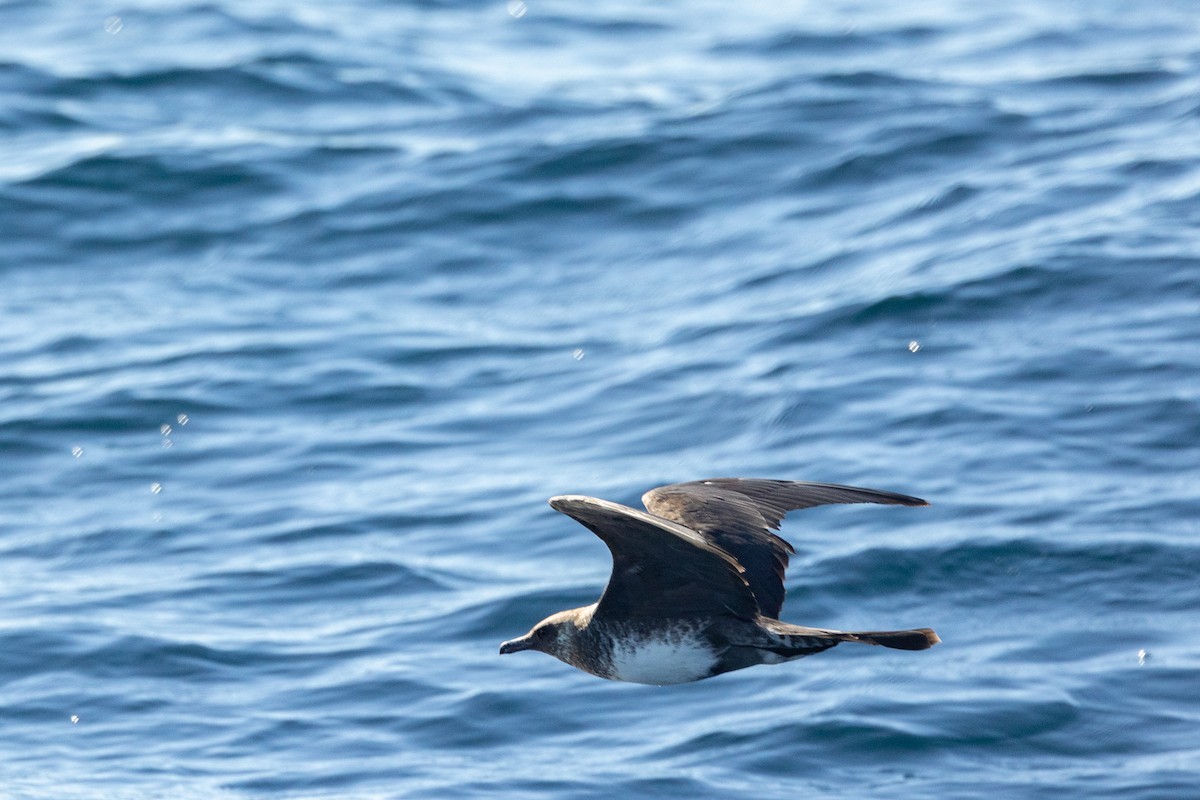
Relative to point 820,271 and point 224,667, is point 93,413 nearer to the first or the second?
point 224,667

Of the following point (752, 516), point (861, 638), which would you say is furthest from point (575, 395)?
point (861, 638)

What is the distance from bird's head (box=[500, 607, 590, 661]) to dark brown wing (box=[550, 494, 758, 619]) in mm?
280

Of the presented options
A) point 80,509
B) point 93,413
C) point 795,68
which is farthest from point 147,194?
point 795,68

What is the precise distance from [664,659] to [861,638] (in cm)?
81

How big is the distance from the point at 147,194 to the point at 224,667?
664cm

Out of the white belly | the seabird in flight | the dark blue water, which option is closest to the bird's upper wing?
the seabird in flight

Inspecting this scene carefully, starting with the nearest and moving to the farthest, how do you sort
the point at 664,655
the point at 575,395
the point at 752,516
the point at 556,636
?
the point at 664,655 < the point at 752,516 < the point at 556,636 < the point at 575,395

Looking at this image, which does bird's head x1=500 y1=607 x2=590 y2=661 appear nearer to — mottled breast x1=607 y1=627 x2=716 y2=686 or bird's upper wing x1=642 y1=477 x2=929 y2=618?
mottled breast x1=607 y1=627 x2=716 y2=686

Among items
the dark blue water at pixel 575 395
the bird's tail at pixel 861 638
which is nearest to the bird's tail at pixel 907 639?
the bird's tail at pixel 861 638

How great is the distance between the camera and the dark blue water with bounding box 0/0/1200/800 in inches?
299

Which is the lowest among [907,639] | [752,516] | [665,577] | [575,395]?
[575,395]

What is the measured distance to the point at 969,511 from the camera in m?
8.75

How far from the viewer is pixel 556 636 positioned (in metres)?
6.15

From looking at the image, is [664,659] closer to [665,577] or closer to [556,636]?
[665,577]
